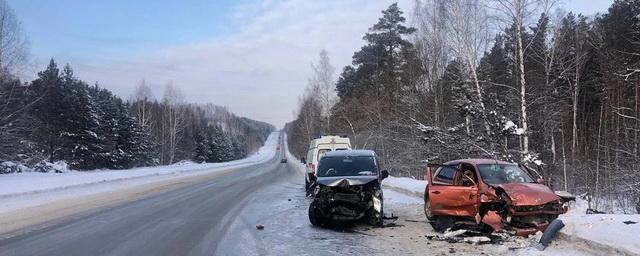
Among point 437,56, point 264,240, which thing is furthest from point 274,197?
point 437,56

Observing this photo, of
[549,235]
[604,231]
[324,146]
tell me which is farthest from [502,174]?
[324,146]

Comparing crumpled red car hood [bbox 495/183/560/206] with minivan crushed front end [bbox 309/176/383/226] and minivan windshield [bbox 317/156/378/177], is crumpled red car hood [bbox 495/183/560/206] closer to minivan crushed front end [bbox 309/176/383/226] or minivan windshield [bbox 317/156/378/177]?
minivan crushed front end [bbox 309/176/383/226]

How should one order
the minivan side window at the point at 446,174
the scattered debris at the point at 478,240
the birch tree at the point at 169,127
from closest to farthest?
the scattered debris at the point at 478,240 → the minivan side window at the point at 446,174 → the birch tree at the point at 169,127

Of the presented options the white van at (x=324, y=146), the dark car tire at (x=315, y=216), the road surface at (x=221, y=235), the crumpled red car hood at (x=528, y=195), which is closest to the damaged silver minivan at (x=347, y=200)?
the dark car tire at (x=315, y=216)

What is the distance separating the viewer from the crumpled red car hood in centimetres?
1008

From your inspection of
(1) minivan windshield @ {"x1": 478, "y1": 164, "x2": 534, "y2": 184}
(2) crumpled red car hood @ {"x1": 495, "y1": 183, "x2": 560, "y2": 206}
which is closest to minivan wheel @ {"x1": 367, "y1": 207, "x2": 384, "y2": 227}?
(1) minivan windshield @ {"x1": 478, "y1": 164, "x2": 534, "y2": 184}

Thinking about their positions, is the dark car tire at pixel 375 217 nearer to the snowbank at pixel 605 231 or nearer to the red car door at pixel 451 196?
the red car door at pixel 451 196

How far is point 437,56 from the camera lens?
122ft

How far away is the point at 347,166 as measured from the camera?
14.4m

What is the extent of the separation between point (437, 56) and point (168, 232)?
28265 millimetres

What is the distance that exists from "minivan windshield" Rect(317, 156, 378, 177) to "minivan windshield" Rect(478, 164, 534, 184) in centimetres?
298

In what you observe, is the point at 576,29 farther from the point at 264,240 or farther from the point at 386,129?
the point at 264,240

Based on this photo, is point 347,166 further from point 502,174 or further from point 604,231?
point 604,231

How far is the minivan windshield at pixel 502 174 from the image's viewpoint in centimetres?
1131
